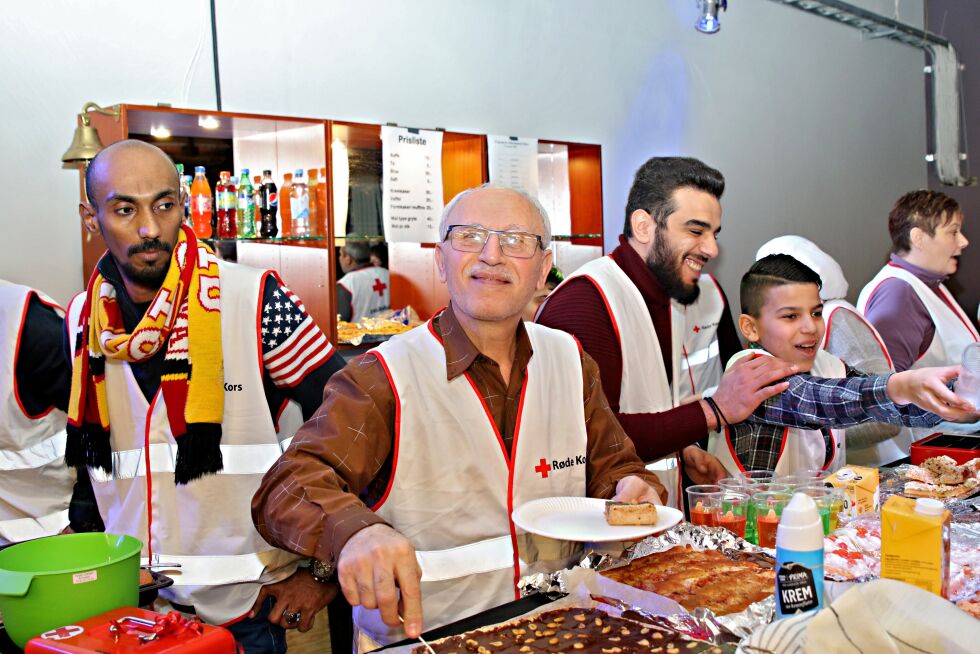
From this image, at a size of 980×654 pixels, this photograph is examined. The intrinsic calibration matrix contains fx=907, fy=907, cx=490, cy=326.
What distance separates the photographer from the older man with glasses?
199cm

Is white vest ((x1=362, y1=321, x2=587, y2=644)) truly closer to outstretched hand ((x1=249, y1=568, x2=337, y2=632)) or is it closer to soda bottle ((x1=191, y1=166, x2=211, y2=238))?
outstretched hand ((x1=249, y1=568, x2=337, y2=632))

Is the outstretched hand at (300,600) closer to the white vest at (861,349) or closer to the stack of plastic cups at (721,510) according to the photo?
the stack of plastic cups at (721,510)

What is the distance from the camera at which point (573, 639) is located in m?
1.52

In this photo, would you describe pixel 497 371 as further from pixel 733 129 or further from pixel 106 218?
pixel 733 129

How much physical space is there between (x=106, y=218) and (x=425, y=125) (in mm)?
2354

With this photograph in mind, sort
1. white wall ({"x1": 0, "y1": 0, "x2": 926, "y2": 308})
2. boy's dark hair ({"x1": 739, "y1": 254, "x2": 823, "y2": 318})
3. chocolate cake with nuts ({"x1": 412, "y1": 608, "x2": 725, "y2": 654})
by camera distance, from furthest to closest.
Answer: white wall ({"x1": 0, "y1": 0, "x2": 926, "y2": 308}) → boy's dark hair ({"x1": 739, "y1": 254, "x2": 823, "y2": 318}) → chocolate cake with nuts ({"x1": 412, "y1": 608, "x2": 725, "y2": 654})

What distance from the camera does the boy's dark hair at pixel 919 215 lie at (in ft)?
15.4

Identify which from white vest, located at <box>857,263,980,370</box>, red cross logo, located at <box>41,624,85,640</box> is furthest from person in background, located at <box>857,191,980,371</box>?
red cross logo, located at <box>41,624,85,640</box>

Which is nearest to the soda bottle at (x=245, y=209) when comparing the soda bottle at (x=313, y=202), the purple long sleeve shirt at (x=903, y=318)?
the soda bottle at (x=313, y=202)

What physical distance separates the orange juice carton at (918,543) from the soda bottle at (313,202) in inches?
119

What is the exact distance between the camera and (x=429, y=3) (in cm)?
474

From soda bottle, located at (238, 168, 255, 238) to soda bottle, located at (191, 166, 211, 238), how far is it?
0.46ft

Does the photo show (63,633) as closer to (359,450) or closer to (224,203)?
(359,450)

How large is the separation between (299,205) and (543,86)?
1875mm
